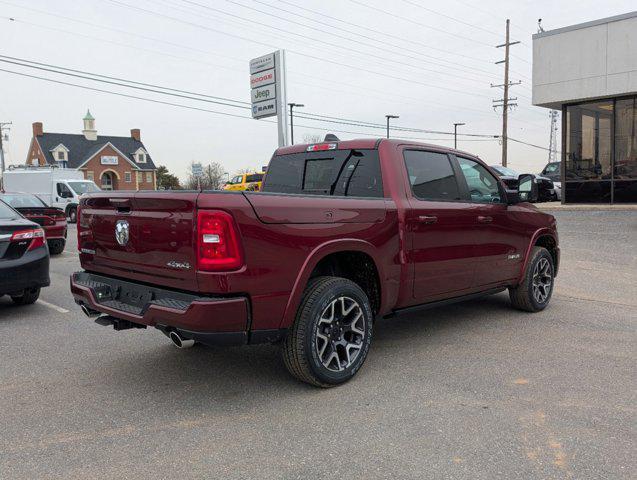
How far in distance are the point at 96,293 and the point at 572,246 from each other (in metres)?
10.2

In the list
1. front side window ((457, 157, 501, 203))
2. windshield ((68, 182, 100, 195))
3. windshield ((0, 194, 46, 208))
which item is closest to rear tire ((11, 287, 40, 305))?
front side window ((457, 157, 501, 203))

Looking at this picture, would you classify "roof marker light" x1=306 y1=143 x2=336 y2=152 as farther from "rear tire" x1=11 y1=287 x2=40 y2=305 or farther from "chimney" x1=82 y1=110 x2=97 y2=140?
"chimney" x1=82 y1=110 x2=97 y2=140

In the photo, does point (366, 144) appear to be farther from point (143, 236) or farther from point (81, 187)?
point (81, 187)

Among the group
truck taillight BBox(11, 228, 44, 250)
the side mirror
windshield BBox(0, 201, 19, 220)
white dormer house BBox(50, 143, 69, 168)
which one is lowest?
truck taillight BBox(11, 228, 44, 250)

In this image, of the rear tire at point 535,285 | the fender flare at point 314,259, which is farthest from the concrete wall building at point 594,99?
the fender flare at point 314,259

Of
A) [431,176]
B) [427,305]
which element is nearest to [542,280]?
[427,305]

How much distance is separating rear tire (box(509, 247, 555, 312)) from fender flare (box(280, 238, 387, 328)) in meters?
2.63

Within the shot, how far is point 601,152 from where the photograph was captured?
17.8 meters

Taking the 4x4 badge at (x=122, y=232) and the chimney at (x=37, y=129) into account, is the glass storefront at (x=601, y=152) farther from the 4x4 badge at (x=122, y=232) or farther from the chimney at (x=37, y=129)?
the chimney at (x=37, y=129)

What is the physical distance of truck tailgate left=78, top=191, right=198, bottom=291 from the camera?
11.5 feet

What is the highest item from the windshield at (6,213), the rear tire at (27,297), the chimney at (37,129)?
the chimney at (37,129)

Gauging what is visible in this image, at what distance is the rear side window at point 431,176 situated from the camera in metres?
4.82

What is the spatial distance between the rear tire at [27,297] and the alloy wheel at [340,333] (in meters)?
4.73

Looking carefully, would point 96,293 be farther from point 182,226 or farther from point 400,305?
point 400,305
